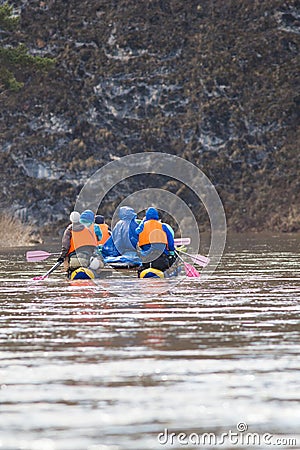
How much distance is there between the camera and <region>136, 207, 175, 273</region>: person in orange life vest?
26.0 m

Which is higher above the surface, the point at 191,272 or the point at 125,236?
the point at 125,236

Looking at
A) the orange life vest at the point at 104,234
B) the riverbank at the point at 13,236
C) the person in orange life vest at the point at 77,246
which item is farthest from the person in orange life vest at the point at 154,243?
the riverbank at the point at 13,236

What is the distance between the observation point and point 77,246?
83.3ft

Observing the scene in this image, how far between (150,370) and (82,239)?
1403 centimetres

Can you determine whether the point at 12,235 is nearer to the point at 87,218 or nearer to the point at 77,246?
the point at 87,218

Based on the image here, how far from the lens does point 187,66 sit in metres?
73.1

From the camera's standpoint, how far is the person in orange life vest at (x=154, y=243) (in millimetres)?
26000

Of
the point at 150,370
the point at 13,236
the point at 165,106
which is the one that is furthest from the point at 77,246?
the point at 165,106

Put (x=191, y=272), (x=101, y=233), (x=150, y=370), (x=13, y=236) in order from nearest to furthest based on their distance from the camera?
(x=150, y=370), (x=191, y=272), (x=101, y=233), (x=13, y=236)

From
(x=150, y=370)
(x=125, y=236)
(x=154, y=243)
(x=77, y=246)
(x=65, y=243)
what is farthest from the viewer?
(x=125, y=236)

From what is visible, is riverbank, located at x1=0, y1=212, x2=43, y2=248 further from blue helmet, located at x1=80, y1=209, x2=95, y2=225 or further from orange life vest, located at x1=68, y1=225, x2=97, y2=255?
orange life vest, located at x1=68, y1=225, x2=97, y2=255

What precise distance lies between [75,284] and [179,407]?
47.5 feet

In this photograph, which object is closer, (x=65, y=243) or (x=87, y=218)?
(x=65, y=243)

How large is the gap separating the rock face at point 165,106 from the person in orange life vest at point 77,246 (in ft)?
140
